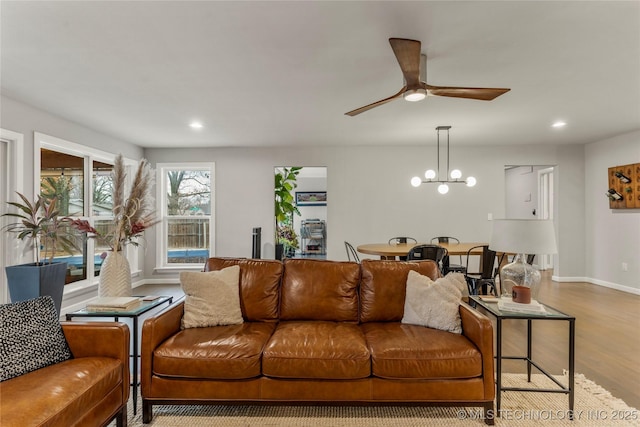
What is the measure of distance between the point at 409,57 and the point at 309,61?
0.84m

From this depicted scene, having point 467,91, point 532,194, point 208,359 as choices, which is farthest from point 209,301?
point 532,194

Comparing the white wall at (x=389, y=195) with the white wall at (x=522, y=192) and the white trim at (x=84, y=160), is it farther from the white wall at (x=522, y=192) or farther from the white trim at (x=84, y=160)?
the white wall at (x=522, y=192)

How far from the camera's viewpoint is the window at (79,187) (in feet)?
13.4

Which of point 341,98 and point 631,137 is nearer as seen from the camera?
point 341,98

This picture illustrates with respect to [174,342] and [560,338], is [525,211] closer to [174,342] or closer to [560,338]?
[560,338]

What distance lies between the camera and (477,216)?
6.04 meters

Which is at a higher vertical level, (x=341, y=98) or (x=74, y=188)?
(x=341, y=98)

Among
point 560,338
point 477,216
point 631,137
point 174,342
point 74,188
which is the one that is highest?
point 631,137

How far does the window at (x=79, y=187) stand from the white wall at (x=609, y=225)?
7.67m

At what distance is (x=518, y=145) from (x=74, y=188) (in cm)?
693

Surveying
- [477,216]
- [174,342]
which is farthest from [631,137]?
[174,342]

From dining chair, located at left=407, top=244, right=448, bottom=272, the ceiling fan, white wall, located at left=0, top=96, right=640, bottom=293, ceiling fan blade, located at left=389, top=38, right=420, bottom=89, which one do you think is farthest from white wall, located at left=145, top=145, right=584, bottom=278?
ceiling fan blade, located at left=389, top=38, right=420, bottom=89

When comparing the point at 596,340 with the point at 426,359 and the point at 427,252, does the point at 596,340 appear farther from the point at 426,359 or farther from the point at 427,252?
the point at 426,359

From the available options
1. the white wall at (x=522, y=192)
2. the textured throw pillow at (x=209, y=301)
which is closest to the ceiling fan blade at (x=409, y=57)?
the textured throw pillow at (x=209, y=301)
